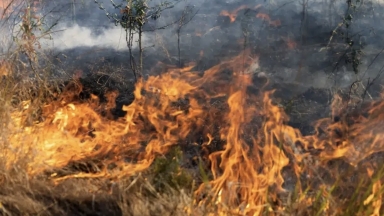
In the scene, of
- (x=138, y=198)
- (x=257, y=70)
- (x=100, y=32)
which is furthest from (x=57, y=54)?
(x=138, y=198)

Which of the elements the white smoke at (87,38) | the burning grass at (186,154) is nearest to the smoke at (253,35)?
the white smoke at (87,38)

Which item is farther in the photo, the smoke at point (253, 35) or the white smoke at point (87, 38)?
the white smoke at point (87, 38)

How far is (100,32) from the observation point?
6.57 metres

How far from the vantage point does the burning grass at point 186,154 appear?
8.61 feet

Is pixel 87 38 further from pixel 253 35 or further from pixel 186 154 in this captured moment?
pixel 186 154

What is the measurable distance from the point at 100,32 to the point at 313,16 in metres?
2.70

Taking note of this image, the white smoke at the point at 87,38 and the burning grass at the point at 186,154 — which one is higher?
the white smoke at the point at 87,38

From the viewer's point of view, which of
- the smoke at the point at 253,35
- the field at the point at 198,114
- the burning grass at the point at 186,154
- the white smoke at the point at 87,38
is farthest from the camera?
the white smoke at the point at 87,38

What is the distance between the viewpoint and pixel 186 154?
468 centimetres

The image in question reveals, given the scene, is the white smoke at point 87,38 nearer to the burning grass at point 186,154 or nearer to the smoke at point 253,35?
the smoke at point 253,35

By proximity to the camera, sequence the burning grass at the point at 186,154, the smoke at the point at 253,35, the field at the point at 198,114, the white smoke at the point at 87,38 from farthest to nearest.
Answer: the white smoke at the point at 87,38 < the smoke at the point at 253,35 < the field at the point at 198,114 < the burning grass at the point at 186,154

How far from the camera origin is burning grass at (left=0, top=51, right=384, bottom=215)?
8.61ft

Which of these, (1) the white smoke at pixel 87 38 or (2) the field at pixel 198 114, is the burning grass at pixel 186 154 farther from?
(1) the white smoke at pixel 87 38

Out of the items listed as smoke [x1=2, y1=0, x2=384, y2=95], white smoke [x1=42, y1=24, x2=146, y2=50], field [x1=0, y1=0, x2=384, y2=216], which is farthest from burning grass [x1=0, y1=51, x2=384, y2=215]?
white smoke [x1=42, y1=24, x2=146, y2=50]
